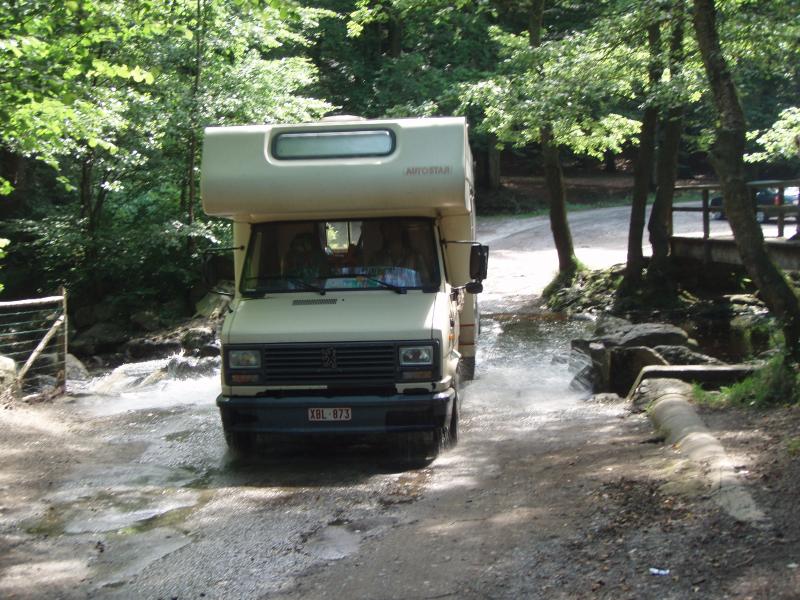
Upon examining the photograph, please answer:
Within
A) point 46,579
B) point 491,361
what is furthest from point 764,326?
point 46,579

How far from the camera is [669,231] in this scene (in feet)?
73.3

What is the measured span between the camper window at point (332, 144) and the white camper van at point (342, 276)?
0.01 m

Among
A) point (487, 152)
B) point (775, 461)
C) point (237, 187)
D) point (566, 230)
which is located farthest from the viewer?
point (487, 152)

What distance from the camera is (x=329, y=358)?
320 inches

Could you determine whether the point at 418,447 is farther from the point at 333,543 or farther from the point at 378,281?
the point at 333,543

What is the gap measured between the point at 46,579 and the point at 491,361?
11.2 meters

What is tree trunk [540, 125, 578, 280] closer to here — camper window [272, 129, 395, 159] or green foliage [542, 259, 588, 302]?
green foliage [542, 259, 588, 302]

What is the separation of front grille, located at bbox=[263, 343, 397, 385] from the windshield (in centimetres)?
87

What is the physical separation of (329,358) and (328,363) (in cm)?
5

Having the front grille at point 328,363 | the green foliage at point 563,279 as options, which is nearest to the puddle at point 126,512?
the front grille at point 328,363

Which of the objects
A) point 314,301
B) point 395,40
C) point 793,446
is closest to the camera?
point 793,446

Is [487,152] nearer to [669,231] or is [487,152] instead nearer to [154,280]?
[669,231]

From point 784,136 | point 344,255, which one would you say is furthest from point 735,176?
point 784,136

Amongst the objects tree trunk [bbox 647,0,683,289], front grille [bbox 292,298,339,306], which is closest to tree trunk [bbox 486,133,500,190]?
tree trunk [bbox 647,0,683,289]
